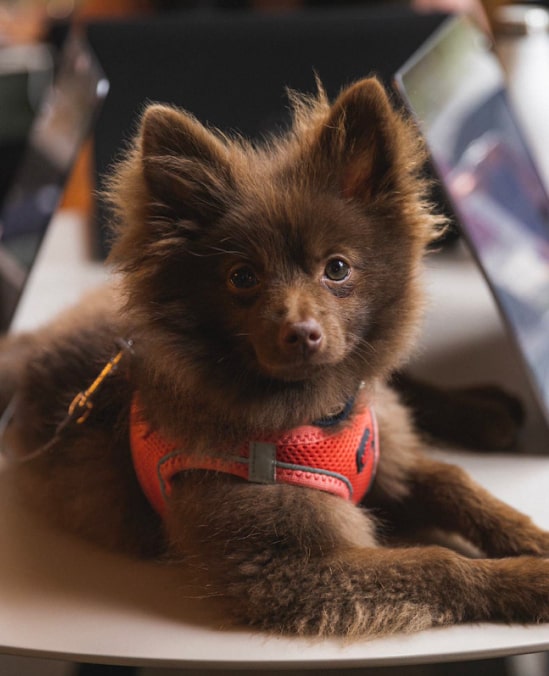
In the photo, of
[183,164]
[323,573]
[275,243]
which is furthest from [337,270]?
[323,573]

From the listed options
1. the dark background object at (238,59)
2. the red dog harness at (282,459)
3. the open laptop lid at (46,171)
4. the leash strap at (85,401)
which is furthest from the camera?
the open laptop lid at (46,171)

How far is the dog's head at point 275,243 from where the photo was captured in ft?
3.14

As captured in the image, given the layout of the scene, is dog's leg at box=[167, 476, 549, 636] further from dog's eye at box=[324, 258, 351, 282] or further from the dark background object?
the dark background object

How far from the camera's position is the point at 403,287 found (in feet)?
3.44

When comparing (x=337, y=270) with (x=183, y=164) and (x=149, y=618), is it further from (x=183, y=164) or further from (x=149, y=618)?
(x=149, y=618)

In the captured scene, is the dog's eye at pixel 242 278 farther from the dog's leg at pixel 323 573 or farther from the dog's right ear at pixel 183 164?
the dog's leg at pixel 323 573

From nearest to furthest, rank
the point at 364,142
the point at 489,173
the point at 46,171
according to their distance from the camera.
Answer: the point at 364,142 → the point at 489,173 → the point at 46,171

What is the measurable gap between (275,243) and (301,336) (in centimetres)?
12

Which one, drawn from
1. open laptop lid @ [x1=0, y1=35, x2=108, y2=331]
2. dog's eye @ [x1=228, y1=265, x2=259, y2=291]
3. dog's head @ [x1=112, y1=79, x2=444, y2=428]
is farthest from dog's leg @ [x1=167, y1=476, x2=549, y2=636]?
open laptop lid @ [x1=0, y1=35, x2=108, y2=331]

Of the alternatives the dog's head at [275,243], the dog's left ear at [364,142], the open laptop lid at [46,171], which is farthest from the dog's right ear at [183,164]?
the open laptop lid at [46,171]

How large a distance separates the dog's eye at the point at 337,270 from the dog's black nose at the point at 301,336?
3.4 inches

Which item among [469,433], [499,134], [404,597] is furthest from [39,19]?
[404,597]

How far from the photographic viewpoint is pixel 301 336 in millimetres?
908

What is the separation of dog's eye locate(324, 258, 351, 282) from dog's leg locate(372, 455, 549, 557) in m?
Result: 0.38
